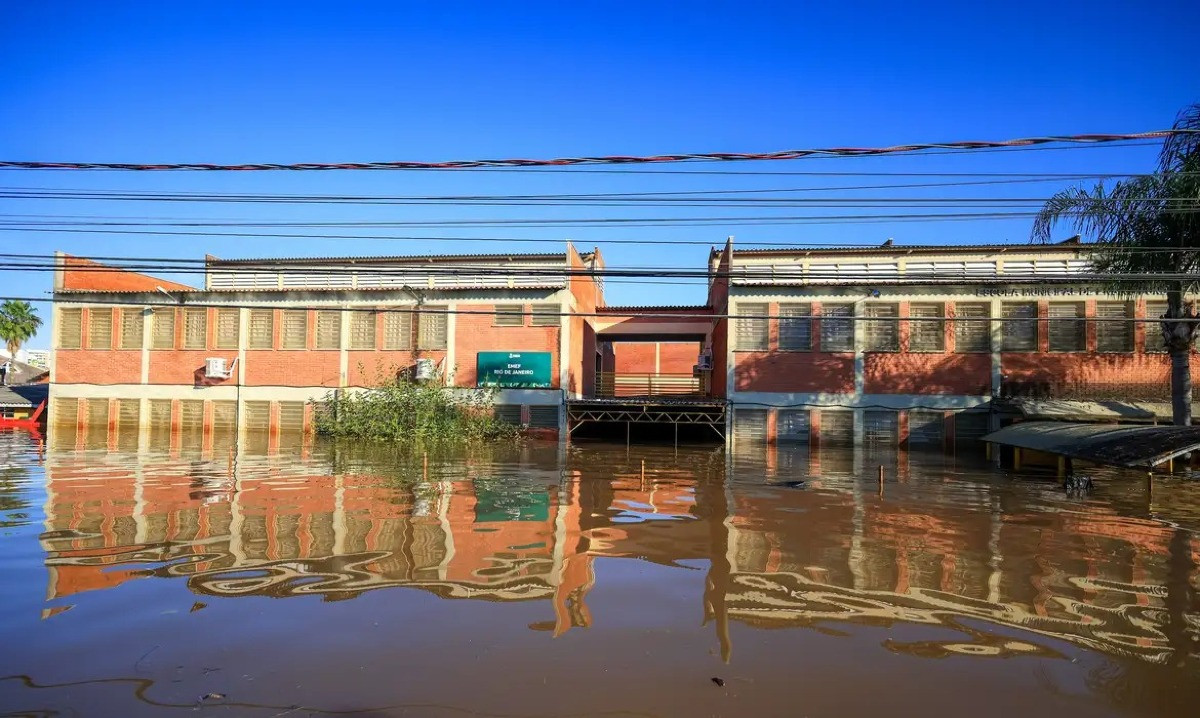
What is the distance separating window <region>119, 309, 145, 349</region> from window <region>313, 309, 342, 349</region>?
26.7 feet

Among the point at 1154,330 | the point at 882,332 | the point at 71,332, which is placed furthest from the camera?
the point at 71,332

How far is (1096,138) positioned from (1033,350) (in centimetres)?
1851

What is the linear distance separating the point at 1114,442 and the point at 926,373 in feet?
34.7

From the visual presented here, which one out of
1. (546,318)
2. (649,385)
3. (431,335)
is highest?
(546,318)

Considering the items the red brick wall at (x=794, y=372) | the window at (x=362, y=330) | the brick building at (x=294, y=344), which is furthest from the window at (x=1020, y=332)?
the window at (x=362, y=330)

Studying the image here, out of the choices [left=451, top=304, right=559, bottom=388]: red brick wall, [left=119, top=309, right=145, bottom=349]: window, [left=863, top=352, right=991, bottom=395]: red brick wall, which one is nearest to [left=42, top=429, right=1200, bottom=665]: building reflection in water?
[left=863, top=352, right=991, bottom=395]: red brick wall

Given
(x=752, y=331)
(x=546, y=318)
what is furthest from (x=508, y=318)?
(x=752, y=331)

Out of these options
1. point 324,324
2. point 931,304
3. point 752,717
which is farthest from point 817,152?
point 324,324

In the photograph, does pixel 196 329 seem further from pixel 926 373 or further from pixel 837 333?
pixel 926 373

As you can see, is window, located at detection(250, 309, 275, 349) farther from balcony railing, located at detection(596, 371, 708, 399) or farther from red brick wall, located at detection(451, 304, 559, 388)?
balcony railing, located at detection(596, 371, 708, 399)

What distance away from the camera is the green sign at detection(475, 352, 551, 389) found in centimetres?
2600

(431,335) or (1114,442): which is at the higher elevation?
(431,335)

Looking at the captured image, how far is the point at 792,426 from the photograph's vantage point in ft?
81.5

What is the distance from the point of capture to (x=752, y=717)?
4.36 meters
